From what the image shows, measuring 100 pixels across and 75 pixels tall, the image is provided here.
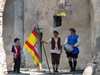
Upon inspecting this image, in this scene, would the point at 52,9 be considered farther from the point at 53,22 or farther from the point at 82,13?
the point at 82,13

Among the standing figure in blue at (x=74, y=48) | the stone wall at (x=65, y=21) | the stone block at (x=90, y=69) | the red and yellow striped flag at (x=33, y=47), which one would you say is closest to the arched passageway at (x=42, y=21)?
the stone wall at (x=65, y=21)

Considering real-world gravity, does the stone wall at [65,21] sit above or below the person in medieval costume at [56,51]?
above

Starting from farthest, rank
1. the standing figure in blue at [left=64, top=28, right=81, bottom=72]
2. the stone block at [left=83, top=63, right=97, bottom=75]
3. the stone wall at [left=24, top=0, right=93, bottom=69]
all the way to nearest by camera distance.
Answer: the stone wall at [left=24, top=0, right=93, bottom=69]
the standing figure in blue at [left=64, top=28, right=81, bottom=72]
the stone block at [left=83, top=63, right=97, bottom=75]

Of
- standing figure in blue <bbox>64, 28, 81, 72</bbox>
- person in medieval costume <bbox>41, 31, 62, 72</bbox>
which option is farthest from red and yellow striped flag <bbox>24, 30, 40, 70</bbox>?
standing figure in blue <bbox>64, 28, 81, 72</bbox>

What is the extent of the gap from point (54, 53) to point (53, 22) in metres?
4.01

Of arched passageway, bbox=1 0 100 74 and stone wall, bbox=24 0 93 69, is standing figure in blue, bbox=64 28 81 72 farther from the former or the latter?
arched passageway, bbox=1 0 100 74

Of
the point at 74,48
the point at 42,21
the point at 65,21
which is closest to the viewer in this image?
the point at 74,48

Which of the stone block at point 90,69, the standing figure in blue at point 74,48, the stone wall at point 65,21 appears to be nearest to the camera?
the stone block at point 90,69

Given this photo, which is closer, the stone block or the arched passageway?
the stone block

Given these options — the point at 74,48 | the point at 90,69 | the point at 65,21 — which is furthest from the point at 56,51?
the point at 65,21

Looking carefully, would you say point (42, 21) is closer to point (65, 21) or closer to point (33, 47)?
point (65, 21)

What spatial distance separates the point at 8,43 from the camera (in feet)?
47.8

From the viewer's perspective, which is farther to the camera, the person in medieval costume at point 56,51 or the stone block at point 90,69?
the person in medieval costume at point 56,51

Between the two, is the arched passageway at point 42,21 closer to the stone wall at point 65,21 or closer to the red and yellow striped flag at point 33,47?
the stone wall at point 65,21
